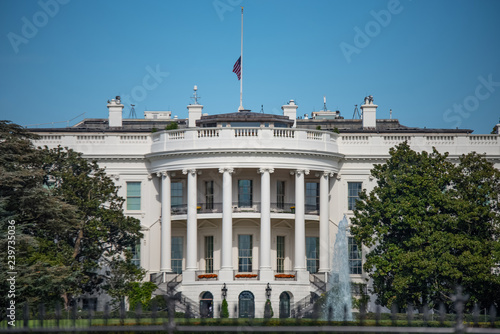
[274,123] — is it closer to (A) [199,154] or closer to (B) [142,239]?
(A) [199,154]

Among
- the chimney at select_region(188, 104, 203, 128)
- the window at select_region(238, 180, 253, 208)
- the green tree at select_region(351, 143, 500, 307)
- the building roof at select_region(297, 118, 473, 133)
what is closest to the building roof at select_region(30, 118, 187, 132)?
the chimney at select_region(188, 104, 203, 128)

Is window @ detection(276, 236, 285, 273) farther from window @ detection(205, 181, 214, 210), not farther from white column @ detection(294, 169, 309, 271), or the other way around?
window @ detection(205, 181, 214, 210)

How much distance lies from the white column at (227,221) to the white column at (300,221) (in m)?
4.21

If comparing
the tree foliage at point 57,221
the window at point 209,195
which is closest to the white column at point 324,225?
the window at point 209,195

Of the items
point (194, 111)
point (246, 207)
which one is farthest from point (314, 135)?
point (194, 111)

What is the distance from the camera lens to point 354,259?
63906 millimetres

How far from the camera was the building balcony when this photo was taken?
2371 inches

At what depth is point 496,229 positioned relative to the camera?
53188 mm

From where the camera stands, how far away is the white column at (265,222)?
196ft

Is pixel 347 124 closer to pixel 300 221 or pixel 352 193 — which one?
pixel 352 193

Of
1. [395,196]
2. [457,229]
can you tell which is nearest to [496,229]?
[457,229]

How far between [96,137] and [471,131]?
1080 inches

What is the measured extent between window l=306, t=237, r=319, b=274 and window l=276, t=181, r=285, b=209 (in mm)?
3012

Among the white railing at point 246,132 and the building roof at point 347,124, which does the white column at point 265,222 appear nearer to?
the white railing at point 246,132
